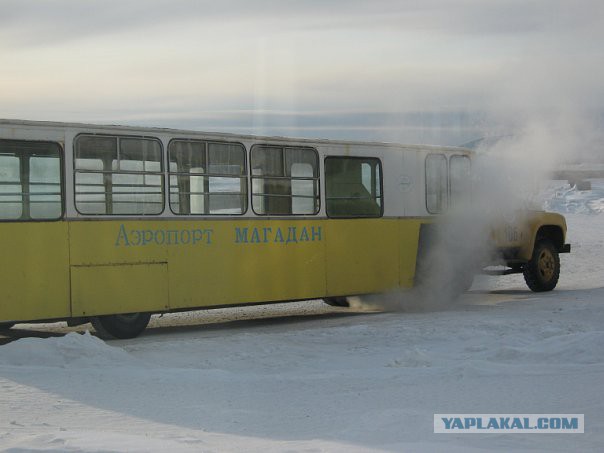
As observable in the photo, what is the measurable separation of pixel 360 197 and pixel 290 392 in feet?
26.1

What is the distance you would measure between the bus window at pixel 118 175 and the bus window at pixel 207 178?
0.92 feet

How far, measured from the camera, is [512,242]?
1977cm

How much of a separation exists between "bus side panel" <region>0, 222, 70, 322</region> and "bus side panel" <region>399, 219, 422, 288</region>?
626 centimetres

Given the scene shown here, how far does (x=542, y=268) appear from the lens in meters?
20.6

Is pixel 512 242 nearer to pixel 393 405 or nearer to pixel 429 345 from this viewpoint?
pixel 429 345

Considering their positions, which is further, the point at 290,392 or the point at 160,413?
the point at 290,392

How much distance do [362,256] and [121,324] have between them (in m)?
4.47

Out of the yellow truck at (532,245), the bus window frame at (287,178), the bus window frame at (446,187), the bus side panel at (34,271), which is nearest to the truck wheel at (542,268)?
the yellow truck at (532,245)

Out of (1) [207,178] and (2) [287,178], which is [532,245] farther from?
(1) [207,178]

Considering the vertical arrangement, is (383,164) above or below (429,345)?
above

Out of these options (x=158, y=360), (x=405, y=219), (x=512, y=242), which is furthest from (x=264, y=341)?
(x=512, y=242)

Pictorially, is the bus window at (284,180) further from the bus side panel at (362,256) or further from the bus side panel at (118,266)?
the bus side panel at (118,266)

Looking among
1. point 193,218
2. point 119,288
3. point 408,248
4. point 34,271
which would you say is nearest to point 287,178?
point 193,218

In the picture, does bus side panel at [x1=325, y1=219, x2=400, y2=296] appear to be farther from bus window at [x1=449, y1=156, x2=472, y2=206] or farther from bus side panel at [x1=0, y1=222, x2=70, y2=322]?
bus side panel at [x1=0, y1=222, x2=70, y2=322]
